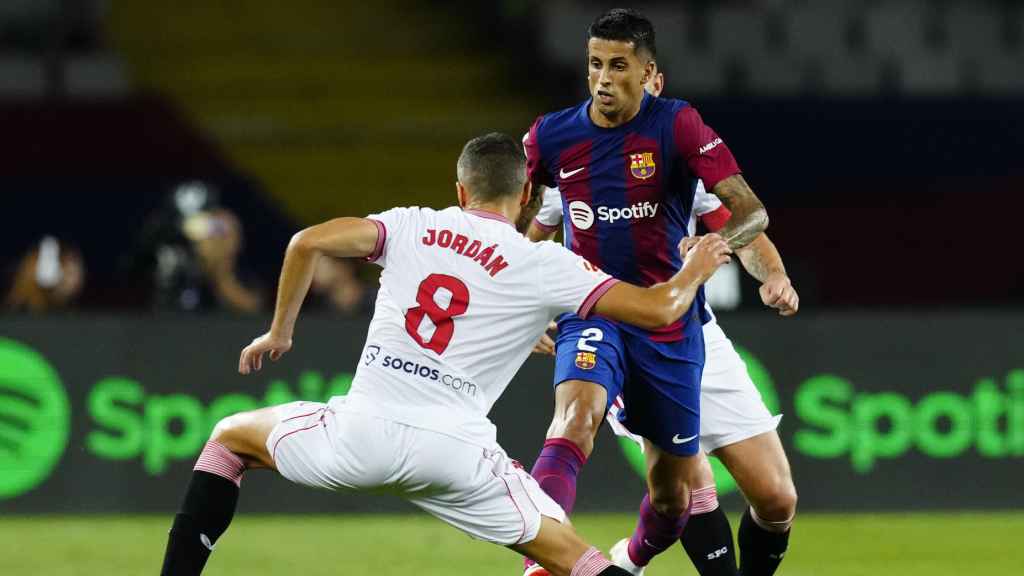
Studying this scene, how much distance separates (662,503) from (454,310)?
1.65 m

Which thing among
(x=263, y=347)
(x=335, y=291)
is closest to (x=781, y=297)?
(x=263, y=347)

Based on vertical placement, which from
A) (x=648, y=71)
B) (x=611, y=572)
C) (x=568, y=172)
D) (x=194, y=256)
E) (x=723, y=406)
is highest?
(x=648, y=71)

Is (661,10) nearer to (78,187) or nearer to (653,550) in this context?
(78,187)

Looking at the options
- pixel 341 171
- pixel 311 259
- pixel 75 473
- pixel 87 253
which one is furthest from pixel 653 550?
pixel 341 171

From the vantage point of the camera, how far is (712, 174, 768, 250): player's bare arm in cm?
547

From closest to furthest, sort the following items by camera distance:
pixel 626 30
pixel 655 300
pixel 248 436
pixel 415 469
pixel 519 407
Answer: pixel 415 469, pixel 655 300, pixel 248 436, pixel 626 30, pixel 519 407

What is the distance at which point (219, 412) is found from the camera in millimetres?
9492

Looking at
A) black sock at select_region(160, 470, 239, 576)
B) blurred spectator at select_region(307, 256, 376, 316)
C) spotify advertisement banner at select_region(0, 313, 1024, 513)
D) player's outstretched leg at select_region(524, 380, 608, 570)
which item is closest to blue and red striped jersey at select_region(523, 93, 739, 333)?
player's outstretched leg at select_region(524, 380, 608, 570)

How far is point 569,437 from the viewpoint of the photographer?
545 centimetres

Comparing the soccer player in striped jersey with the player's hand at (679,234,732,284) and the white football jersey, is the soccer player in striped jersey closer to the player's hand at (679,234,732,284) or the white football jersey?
the player's hand at (679,234,732,284)

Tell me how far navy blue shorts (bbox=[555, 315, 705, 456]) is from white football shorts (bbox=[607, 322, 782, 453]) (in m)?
0.28

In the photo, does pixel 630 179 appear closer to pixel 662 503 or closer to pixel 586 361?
pixel 586 361

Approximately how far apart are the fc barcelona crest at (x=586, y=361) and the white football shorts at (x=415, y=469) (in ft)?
2.82

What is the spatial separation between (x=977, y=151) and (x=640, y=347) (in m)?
9.31
